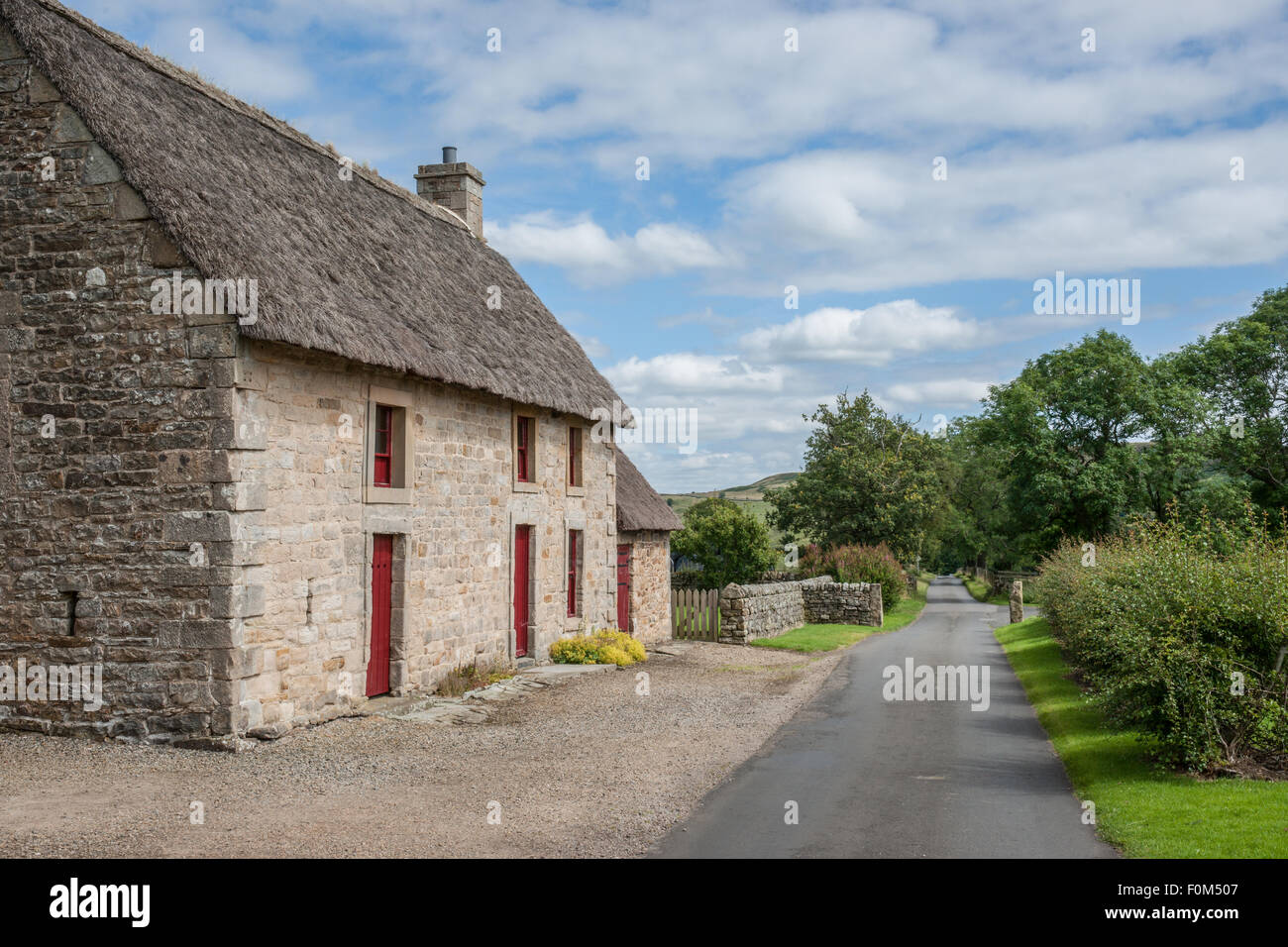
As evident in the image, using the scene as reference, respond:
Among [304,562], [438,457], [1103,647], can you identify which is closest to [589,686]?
[438,457]

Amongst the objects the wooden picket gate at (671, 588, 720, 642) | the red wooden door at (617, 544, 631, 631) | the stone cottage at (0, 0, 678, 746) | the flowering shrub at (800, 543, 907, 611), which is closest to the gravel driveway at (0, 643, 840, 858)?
the stone cottage at (0, 0, 678, 746)

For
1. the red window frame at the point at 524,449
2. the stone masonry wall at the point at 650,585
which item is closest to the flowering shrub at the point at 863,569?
the stone masonry wall at the point at 650,585

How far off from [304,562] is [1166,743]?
9876 mm

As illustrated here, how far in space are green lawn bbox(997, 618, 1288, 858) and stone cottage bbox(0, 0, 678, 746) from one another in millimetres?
8712

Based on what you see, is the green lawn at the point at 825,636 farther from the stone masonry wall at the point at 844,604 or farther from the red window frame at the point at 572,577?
the red window frame at the point at 572,577

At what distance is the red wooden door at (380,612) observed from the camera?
44.0 ft

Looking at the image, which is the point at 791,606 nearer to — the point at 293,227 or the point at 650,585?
the point at 650,585

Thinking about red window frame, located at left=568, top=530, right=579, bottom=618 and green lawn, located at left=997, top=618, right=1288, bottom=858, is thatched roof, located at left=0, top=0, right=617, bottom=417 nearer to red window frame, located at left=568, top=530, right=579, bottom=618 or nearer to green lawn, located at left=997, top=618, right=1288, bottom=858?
red window frame, located at left=568, top=530, right=579, bottom=618

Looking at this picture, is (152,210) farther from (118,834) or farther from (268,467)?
(118,834)

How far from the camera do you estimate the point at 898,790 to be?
Result: 31.3 ft

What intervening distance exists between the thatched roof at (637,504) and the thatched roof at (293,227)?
15.9 feet

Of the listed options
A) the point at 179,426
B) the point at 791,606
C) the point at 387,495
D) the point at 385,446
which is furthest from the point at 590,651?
the point at 791,606

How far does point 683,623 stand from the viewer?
1034 inches

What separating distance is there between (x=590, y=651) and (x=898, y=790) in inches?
389
